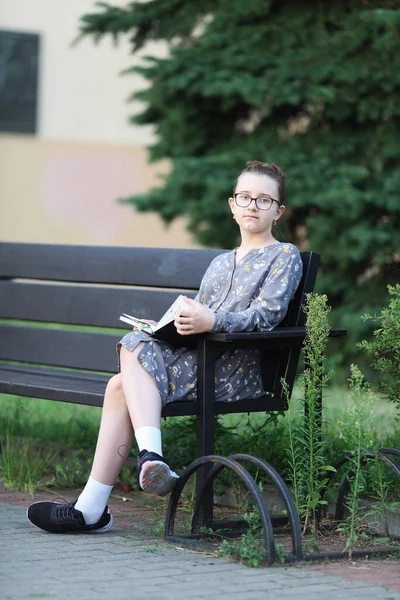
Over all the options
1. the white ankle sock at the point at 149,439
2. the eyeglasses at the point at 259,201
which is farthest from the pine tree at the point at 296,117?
the white ankle sock at the point at 149,439

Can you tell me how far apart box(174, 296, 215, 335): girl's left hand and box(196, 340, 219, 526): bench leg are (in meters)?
0.10

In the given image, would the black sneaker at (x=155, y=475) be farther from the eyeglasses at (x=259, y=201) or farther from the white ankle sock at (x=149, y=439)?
the eyeglasses at (x=259, y=201)

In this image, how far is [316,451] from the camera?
13.8 ft

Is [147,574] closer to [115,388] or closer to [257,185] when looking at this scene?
[115,388]

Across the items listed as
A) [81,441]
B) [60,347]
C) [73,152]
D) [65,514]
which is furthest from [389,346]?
[73,152]

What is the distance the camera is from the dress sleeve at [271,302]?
4.05 metres

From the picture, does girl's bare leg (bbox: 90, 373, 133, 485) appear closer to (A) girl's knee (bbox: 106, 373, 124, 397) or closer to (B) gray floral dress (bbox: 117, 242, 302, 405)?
(A) girl's knee (bbox: 106, 373, 124, 397)

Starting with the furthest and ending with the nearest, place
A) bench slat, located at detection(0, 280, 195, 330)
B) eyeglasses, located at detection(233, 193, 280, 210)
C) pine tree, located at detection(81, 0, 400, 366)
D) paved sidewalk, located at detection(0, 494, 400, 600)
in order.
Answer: pine tree, located at detection(81, 0, 400, 366) → bench slat, located at detection(0, 280, 195, 330) → eyeglasses, located at detection(233, 193, 280, 210) → paved sidewalk, located at detection(0, 494, 400, 600)

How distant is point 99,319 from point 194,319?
4.74 feet

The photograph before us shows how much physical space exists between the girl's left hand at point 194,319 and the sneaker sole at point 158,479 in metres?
0.48

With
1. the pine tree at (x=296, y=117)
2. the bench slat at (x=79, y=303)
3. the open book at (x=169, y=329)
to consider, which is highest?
the pine tree at (x=296, y=117)

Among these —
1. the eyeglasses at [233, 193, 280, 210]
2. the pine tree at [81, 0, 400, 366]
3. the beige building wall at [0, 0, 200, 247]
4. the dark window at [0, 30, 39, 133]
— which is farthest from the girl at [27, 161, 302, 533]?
the dark window at [0, 30, 39, 133]

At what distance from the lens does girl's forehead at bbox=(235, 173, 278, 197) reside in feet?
14.4

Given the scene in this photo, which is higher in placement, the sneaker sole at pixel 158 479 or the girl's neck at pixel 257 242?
the girl's neck at pixel 257 242
